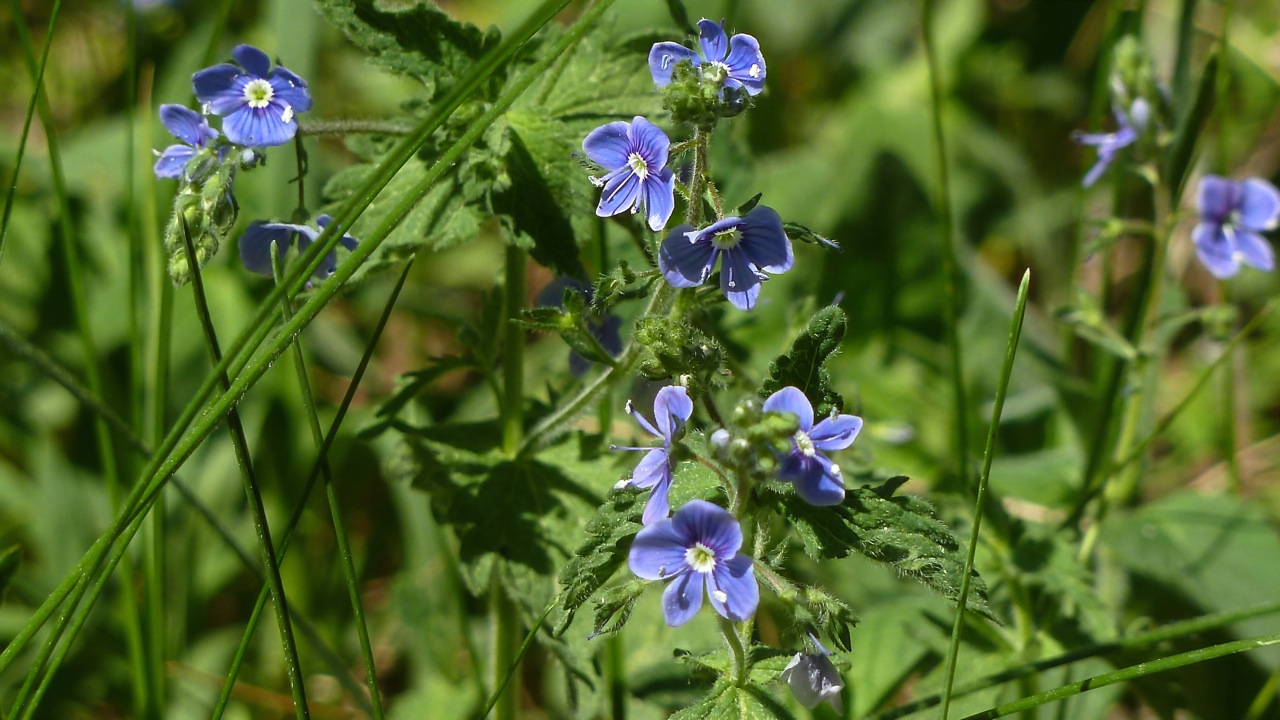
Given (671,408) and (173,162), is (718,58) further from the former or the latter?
(173,162)

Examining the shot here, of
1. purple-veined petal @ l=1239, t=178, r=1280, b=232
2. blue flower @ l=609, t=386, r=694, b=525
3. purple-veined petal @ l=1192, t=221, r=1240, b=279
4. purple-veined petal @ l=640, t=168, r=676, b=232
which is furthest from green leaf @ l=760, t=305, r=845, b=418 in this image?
purple-veined petal @ l=1239, t=178, r=1280, b=232

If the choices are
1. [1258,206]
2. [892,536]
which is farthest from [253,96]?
[1258,206]

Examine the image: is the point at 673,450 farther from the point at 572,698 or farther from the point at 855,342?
the point at 855,342

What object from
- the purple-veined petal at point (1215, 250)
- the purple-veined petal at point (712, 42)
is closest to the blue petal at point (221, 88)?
the purple-veined petal at point (712, 42)

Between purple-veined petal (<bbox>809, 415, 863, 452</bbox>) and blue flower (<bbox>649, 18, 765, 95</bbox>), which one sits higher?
blue flower (<bbox>649, 18, 765, 95</bbox>)

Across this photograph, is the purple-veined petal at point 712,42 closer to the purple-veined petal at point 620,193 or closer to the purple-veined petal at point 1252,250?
the purple-veined petal at point 620,193

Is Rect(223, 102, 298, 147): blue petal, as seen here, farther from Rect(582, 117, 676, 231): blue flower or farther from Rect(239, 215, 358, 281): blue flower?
Rect(582, 117, 676, 231): blue flower
